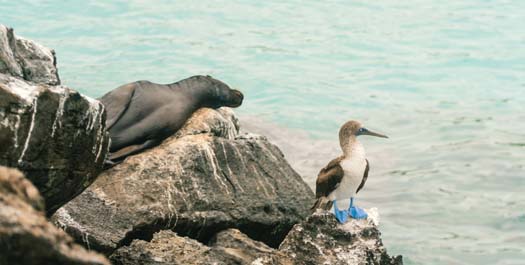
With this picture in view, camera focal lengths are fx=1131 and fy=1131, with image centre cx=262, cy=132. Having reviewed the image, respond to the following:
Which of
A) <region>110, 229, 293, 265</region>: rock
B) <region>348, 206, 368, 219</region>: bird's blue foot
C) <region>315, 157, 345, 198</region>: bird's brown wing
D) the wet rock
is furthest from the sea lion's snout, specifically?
the wet rock

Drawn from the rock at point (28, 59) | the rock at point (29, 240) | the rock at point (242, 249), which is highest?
the rock at point (29, 240)

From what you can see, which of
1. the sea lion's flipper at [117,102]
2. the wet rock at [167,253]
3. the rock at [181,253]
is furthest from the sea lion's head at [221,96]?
the wet rock at [167,253]

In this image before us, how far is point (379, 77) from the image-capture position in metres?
14.7

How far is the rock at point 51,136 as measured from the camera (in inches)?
167

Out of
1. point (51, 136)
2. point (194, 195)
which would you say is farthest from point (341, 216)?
point (51, 136)

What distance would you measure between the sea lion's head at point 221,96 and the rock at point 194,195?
1.01 metres

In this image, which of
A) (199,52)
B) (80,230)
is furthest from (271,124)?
(80,230)

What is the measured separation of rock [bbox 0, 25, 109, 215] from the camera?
13.9 feet

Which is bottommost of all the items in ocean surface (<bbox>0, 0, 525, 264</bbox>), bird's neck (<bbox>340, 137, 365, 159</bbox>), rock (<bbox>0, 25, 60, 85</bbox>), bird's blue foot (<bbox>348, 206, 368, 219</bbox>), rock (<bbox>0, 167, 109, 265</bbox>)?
ocean surface (<bbox>0, 0, 525, 264</bbox>)

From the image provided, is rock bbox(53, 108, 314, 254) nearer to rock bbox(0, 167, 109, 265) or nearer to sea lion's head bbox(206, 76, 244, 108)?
sea lion's head bbox(206, 76, 244, 108)

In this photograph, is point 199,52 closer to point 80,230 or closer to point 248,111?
point 248,111

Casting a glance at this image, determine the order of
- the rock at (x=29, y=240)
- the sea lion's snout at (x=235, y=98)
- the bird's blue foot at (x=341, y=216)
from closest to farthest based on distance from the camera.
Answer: the rock at (x=29, y=240), the bird's blue foot at (x=341, y=216), the sea lion's snout at (x=235, y=98)

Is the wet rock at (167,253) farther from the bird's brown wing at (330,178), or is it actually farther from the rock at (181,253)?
the bird's brown wing at (330,178)

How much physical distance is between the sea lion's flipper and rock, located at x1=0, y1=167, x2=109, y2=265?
5.06m
